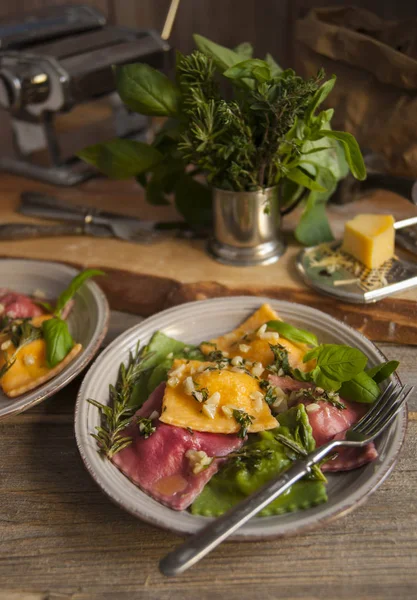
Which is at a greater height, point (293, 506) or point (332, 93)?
point (332, 93)

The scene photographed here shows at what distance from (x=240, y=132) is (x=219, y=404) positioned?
57 cm

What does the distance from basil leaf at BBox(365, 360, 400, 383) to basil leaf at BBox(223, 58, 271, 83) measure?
1.94 feet

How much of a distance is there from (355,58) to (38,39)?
102cm

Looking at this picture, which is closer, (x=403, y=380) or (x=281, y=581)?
(x=281, y=581)

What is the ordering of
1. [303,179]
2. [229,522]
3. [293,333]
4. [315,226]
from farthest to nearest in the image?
[315,226]
[303,179]
[293,333]
[229,522]

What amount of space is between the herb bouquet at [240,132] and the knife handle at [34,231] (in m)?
0.23

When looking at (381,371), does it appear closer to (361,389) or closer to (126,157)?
(361,389)

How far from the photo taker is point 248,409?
95 cm

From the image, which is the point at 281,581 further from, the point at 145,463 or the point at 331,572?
the point at 145,463

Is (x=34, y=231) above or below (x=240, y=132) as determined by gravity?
below

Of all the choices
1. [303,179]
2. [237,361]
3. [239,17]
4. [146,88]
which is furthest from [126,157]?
[239,17]

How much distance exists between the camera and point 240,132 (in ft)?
4.00

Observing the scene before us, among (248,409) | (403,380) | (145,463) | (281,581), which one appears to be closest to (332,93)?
(403,380)

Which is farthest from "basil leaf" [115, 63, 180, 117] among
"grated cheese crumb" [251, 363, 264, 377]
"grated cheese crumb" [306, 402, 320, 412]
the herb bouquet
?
"grated cheese crumb" [306, 402, 320, 412]
